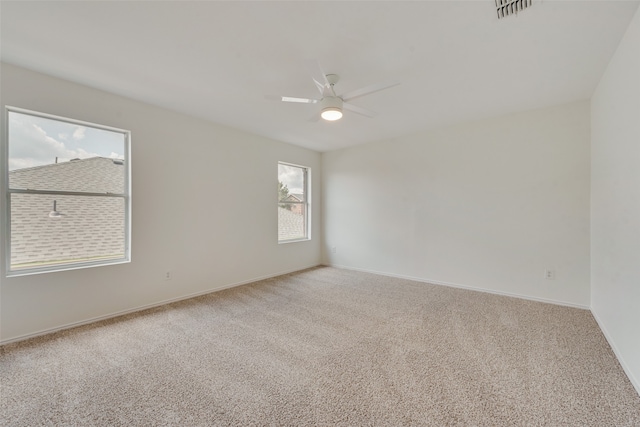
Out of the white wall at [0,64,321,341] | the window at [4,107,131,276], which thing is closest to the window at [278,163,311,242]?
the white wall at [0,64,321,341]

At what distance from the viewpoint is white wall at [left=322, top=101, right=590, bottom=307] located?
10.8 ft

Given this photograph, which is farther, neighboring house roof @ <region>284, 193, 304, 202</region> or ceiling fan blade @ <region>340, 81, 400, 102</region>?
neighboring house roof @ <region>284, 193, 304, 202</region>

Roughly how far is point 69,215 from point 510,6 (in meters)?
4.24

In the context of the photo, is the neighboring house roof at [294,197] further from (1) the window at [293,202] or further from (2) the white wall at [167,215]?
(2) the white wall at [167,215]

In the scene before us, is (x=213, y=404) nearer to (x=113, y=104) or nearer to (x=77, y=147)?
(x=77, y=147)

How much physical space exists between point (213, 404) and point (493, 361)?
211cm

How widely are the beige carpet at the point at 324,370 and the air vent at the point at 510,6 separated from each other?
2547 millimetres

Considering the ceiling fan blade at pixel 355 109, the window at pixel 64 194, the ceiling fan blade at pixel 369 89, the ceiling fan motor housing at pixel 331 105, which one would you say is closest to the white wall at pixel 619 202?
the ceiling fan blade at pixel 369 89

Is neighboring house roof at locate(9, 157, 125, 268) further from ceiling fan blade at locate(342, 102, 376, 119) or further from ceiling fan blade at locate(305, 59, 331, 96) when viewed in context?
ceiling fan blade at locate(342, 102, 376, 119)

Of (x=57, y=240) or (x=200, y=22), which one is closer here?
(x=200, y=22)

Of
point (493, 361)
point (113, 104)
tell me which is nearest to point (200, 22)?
point (113, 104)

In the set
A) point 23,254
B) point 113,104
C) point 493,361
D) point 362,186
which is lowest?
point 493,361

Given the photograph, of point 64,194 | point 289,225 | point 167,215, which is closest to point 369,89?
point 167,215

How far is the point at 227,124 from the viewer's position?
4.02m
